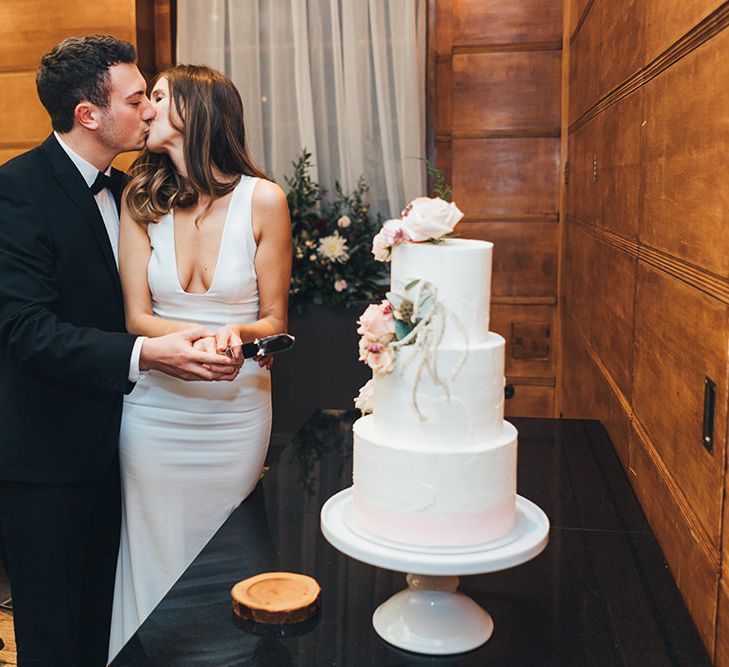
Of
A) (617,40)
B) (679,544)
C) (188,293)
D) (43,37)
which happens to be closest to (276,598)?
(679,544)

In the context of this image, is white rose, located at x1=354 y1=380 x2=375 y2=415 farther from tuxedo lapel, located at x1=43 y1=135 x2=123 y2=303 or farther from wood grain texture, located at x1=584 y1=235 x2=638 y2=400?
tuxedo lapel, located at x1=43 y1=135 x2=123 y2=303

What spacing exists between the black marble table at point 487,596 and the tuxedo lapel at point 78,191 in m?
0.72

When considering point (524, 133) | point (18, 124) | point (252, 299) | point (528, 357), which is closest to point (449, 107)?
point (524, 133)

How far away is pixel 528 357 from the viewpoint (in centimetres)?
434

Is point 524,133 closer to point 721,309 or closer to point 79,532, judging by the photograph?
point 79,532

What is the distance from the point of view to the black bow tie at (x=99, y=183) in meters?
2.30

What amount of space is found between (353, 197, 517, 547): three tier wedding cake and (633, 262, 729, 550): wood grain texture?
30cm

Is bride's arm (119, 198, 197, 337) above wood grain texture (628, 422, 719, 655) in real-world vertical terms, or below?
above

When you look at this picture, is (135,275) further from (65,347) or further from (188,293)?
(65,347)

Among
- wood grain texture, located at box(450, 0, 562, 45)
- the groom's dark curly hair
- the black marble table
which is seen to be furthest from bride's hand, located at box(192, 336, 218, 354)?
wood grain texture, located at box(450, 0, 562, 45)

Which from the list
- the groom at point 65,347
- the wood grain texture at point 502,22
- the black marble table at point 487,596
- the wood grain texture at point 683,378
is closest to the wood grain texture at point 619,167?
the wood grain texture at point 683,378

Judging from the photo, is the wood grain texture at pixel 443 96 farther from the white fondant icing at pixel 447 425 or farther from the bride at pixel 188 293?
the white fondant icing at pixel 447 425

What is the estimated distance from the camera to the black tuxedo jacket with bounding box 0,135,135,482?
208 centimetres

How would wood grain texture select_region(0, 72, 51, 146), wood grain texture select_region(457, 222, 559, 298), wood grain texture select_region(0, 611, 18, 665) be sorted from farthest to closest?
wood grain texture select_region(0, 72, 51, 146), wood grain texture select_region(457, 222, 559, 298), wood grain texture select_region(0, 611, 18, 665)
